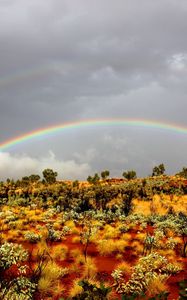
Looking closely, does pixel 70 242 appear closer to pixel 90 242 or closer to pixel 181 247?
pixel 90 242

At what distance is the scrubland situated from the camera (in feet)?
35.0

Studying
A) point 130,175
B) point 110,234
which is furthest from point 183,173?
point 110,234

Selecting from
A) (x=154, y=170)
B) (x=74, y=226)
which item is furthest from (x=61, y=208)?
(x=154, y=170)

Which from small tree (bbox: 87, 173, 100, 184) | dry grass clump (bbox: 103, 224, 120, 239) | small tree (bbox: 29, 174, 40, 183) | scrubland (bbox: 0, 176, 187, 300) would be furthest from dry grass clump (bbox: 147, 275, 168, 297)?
small tree (bbox: 29, 174, 40, 183)

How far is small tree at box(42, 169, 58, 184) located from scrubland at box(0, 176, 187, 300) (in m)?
19.8

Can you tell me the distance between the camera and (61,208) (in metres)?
30.8

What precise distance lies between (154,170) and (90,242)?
5223 centimetres

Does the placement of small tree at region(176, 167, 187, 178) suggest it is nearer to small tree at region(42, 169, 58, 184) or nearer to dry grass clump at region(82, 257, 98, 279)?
small tree at region(42, 169, 58, 184)

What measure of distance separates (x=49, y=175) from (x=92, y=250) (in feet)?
135

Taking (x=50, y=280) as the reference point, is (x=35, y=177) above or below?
above

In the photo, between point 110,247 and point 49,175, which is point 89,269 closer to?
point 110,247

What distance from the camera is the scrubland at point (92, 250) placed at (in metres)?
10.7

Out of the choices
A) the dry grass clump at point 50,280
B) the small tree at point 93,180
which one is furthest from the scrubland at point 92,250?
the small tree at point 93,180

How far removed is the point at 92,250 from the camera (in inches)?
693
